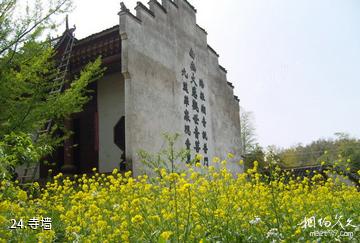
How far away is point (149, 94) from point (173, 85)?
4.13 feet

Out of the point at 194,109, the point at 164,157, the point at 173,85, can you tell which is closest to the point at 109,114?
the point at 173,85

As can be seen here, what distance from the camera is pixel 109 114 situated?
11945 millimetres

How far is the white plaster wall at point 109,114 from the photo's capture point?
1168 cm

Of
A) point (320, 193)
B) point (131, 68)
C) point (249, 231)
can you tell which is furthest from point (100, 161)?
point (249, 231)

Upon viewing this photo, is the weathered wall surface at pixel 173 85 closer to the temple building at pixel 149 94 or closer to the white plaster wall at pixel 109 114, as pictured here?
the temple building at pixel 149 94

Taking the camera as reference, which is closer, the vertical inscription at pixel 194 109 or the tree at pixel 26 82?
the tree at pixel 26 82

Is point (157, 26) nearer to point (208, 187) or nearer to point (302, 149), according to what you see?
point (208, 187)

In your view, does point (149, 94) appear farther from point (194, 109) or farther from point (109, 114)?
point (109, 114)

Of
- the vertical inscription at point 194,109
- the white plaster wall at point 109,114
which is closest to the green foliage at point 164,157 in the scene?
the vertical inscription at point 194,109

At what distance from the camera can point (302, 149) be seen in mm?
50844

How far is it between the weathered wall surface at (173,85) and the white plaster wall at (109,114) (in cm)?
181

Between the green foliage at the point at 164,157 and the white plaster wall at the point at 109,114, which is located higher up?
the white plaster wall at the point at 109,114

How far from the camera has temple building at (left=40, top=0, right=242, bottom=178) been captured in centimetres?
930

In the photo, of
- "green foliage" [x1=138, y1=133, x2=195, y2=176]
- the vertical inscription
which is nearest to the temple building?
the vertical inscription
